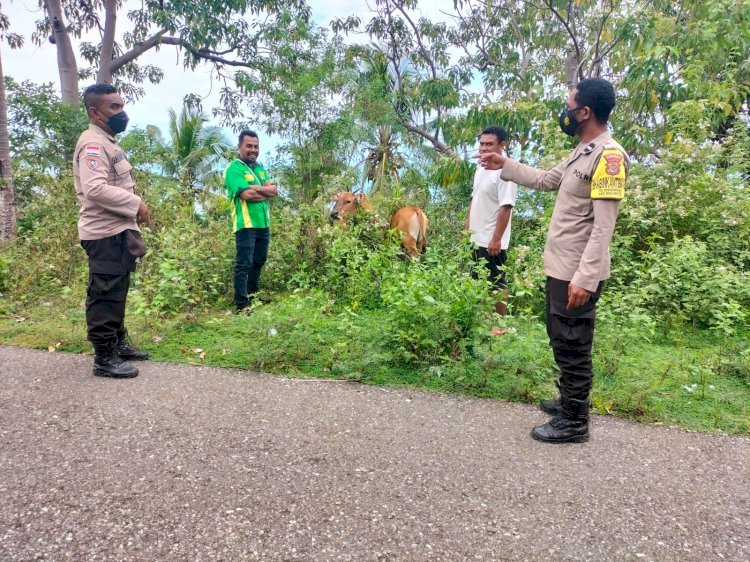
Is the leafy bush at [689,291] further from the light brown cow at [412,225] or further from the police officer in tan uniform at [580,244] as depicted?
the light brown cow at [412,225]

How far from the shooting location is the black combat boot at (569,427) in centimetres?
291

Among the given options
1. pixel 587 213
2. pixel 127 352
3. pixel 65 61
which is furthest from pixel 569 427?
pixel 65 61

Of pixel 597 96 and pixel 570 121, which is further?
pixel 570 121

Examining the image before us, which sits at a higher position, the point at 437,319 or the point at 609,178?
the point at 609,178

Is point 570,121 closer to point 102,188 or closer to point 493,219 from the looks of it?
point 493,219

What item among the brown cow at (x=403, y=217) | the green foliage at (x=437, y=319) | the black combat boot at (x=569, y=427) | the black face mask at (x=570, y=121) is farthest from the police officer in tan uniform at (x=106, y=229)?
the brown cow at (x=403, y=217)

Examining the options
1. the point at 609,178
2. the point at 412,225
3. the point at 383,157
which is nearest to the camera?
the point at 609,178

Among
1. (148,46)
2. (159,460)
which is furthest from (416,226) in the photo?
(148,46)

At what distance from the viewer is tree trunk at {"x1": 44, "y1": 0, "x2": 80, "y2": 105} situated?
509 inches

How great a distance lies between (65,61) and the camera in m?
13.1

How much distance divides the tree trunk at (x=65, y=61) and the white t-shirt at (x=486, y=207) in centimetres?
1218

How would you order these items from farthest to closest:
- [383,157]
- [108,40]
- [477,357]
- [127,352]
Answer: [383,157]
[108,40]
[127,352]
[477,357]

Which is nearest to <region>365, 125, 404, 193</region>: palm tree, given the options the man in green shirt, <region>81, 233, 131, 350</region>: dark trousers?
the man in green shirt

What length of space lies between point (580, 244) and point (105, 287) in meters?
3.16
